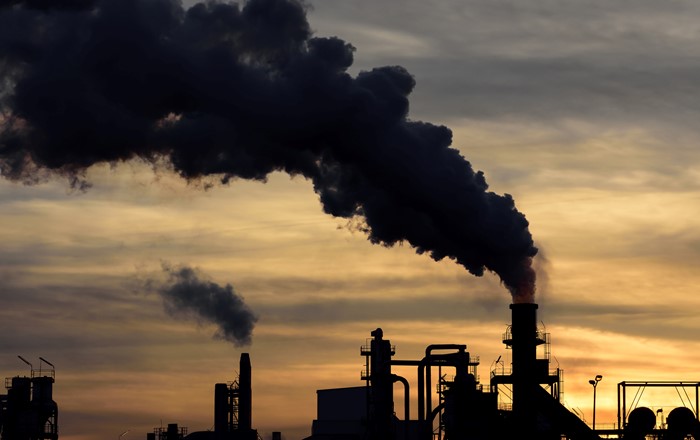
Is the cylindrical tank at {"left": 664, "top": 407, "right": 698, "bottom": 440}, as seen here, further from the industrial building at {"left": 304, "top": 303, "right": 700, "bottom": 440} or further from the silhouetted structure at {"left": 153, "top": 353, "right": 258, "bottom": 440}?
the silhouetted structure at {"left": 153, "top": 353, "right": 258, "bottom": 440}

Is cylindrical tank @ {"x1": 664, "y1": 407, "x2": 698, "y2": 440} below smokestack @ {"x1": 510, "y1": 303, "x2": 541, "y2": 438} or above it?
below

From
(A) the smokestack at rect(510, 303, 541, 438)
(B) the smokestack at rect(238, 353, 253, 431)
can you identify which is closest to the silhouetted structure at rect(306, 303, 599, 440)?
(A) the smokestack at rect(510, 303, 541, 438)

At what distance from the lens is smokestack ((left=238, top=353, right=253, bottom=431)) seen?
5433 inches

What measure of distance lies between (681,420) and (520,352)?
1250 cm

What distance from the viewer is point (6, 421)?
396 ft

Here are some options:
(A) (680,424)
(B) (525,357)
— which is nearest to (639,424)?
(A) (680,424)

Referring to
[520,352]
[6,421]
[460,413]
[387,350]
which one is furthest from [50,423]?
[520,352]

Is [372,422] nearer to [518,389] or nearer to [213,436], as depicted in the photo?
[518,389]

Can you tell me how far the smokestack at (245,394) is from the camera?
138 metres

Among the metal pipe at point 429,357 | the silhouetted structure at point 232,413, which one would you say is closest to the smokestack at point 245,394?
the silhouetted structure at point 232,413

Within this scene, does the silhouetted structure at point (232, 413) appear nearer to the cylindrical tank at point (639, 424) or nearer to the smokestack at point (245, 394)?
the smokestack at point (245, 394)

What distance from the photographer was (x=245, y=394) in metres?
138

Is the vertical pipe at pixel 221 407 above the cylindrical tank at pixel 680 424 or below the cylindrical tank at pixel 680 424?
above

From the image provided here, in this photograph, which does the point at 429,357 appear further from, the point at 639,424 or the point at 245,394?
the point at 245,394
